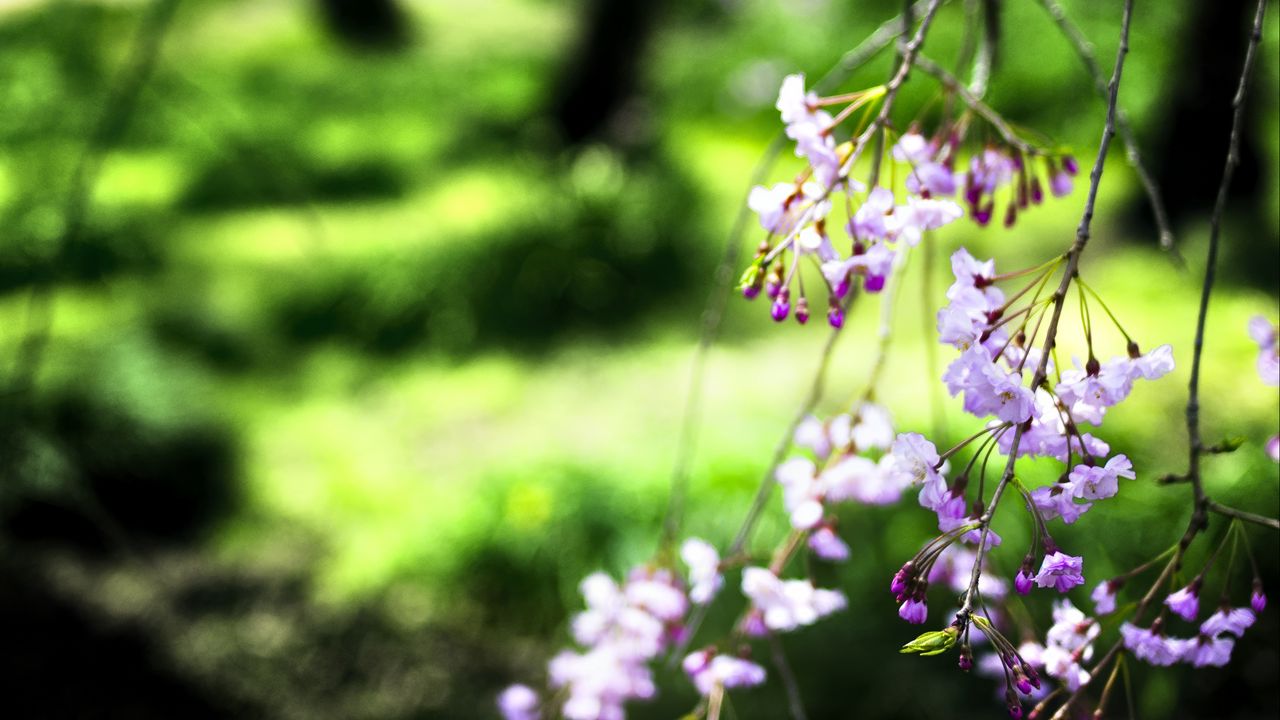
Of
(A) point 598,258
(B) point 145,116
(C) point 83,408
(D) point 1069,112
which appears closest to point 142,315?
(C) point 83,408

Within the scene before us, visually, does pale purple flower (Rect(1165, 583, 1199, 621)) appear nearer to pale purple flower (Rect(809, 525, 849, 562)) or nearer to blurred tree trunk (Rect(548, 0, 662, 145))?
pale purple flower (Rect(809, 525, 849, 562))

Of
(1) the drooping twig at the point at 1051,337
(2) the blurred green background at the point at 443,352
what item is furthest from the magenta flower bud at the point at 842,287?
(2) the blurred green background at the point at 443,352

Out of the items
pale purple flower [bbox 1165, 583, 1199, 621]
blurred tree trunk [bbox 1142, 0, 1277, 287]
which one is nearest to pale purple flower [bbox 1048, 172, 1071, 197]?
pale purple flower [bbox 1165, 583, 1199, 621]

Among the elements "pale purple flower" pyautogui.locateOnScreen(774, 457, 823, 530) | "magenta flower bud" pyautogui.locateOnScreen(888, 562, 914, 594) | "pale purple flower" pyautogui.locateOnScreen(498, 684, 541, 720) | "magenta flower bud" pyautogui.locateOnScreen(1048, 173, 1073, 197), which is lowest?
"magenta flower bud" pyautogui.locateOnScreen(888, 562, 914, 594)

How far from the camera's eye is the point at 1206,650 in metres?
0.91

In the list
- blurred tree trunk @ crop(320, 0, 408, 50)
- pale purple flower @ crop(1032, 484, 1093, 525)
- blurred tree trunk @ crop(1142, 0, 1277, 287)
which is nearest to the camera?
pale purple flower @ crop(1032, 484, 1093, 525)

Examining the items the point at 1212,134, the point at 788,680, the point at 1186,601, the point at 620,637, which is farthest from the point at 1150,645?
the point at 1212,134

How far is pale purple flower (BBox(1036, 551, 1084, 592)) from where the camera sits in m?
0.75

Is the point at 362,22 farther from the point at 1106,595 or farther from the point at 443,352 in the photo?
the point at 1106,595

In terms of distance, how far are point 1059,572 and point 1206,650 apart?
0.26 metres

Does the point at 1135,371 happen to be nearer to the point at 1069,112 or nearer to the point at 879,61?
the point at 1069,112

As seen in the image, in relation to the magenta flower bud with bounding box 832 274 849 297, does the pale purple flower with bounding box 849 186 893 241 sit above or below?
above

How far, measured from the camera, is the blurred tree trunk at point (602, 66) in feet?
19.3

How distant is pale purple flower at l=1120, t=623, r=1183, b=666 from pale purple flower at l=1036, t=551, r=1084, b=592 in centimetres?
18
